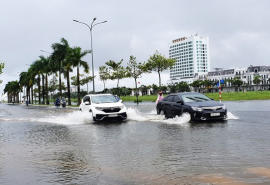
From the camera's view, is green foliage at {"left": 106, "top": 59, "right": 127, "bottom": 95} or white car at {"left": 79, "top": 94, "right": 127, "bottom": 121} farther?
green foliage at {"left": 106, "top": 59, "right": 127, "bottom": 95}

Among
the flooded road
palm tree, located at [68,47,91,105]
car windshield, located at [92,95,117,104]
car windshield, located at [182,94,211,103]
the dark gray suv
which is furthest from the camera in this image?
palm tree, located at [68,47,91,105]

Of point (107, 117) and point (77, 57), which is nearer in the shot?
point (107, 117)

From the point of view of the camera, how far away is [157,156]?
7551 mm

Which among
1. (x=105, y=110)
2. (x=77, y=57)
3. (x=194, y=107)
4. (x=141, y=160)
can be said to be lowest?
(x=141, y=160)

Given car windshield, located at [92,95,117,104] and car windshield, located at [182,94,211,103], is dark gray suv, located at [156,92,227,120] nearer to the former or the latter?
car windshield, located at [182,94,211,103]

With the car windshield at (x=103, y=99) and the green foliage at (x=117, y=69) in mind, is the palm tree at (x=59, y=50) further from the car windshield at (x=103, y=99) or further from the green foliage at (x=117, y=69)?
the car windshield at (x=103, y=99)

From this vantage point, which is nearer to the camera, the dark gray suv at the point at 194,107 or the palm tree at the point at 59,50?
the dark gray suv at the point at 194,107

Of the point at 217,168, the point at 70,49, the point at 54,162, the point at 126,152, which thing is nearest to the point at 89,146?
the point at 126,152

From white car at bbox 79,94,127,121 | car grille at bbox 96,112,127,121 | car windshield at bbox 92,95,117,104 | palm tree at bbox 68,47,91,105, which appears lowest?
car grille at bbox 96,112,127,121

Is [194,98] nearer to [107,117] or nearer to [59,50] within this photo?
[107,117]

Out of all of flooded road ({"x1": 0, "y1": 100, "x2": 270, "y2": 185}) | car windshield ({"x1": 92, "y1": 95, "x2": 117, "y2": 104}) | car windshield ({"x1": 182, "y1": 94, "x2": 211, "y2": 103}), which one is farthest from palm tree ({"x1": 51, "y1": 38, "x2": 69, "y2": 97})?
flooded road ({"x1": 0, "y1": 100, "x2": 270, "y2": 185})

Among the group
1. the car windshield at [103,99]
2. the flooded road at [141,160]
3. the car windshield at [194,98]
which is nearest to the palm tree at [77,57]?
the car windshield at [103,99]

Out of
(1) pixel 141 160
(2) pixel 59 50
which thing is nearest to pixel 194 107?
(1) pixel 141 160

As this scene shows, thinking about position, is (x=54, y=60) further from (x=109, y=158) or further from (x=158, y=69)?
(x=109, y=158)
